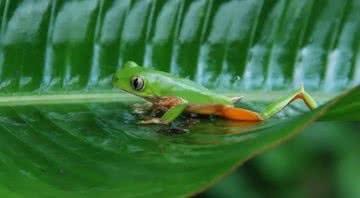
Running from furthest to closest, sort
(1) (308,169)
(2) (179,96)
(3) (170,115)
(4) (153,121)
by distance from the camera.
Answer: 1. (1) (308,169)
2. (2) (179,96)
3. (3) (170,115)
4. (4) (153,121)

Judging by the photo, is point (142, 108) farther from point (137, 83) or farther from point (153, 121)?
point (153, 121)

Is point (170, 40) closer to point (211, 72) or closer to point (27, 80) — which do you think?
point (211, 72)

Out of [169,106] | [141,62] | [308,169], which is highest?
[141,62]

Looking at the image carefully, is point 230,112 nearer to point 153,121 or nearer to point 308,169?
point 153,121

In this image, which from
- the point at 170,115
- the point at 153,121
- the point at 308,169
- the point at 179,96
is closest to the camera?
the point at 153,121

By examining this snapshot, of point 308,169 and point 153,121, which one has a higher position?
point 153,121

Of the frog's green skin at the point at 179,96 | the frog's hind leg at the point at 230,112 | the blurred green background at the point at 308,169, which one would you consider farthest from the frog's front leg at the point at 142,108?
the blurred green background at the point at 308,169

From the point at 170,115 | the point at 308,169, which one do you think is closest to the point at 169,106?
the point at 170,115

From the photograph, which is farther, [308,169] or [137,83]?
[308,169]

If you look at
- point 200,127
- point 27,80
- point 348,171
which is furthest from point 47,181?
point 348,171
